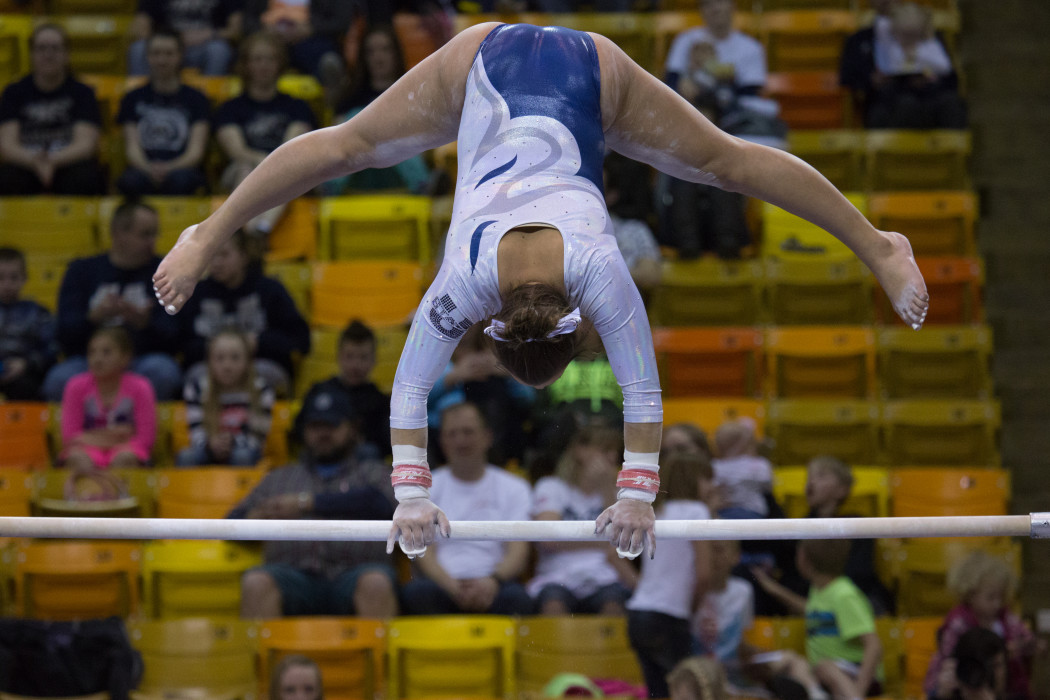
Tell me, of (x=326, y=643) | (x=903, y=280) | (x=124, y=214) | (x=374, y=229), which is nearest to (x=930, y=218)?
(x=374, y=229)

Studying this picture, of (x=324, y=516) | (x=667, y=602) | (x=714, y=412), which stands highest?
(x=714, y=412)

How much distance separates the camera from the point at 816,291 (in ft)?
23.8

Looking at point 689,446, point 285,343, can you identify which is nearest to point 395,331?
point 285,343

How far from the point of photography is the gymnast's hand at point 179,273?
151 inches

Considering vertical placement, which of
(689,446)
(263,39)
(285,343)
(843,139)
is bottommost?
(689,446)

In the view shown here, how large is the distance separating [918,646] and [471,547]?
2.07m

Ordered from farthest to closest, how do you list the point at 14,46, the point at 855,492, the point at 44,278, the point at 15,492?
the point at 14,46, the point at 44,278, the point at 855,492, the point at 15,492

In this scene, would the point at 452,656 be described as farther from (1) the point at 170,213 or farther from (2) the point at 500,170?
(1) the point at 170,213

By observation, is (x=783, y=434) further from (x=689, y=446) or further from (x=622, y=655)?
(x=622, y=655)

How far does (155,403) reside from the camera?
255 inches

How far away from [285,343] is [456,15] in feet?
10.6

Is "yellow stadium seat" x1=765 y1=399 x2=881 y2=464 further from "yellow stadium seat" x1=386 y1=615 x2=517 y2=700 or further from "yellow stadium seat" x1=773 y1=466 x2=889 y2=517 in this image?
"yellow stadium seat" x1=386 y1=615 x2=517 y2=700

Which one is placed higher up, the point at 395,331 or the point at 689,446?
the point at 395,331

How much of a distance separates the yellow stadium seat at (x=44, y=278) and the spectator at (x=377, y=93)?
1.67 metres
